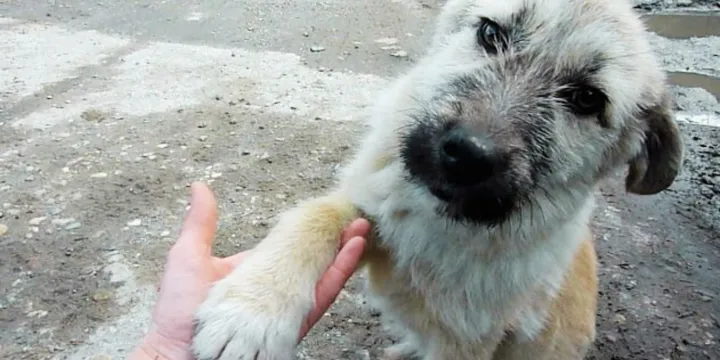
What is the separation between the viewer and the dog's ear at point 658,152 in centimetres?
271

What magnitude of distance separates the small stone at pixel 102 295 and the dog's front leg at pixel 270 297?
1254 millimetres

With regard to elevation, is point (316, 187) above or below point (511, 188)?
below

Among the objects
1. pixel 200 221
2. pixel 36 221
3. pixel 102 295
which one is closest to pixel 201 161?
pixel 36 221

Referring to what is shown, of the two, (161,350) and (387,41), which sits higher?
(161,350)

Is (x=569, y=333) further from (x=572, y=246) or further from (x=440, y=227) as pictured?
(x=440, y=227)

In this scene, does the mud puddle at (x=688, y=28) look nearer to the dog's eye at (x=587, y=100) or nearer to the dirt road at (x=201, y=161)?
the dirt road at (x=201, y=161)

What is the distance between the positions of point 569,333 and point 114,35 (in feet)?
16.5

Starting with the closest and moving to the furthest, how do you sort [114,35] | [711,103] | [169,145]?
1. [169,145]
2. [711,103]
3. [114,35]

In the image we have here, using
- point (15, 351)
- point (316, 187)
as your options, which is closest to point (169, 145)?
point (316, 187)

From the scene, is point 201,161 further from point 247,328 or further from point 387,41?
point 387,41

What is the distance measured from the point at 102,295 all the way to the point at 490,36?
2174mm

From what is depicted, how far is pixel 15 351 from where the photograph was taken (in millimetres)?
3074

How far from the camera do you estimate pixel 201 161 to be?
4.46 meters

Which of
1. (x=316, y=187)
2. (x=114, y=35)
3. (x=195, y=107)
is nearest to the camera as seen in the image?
(x=316, y=187)
